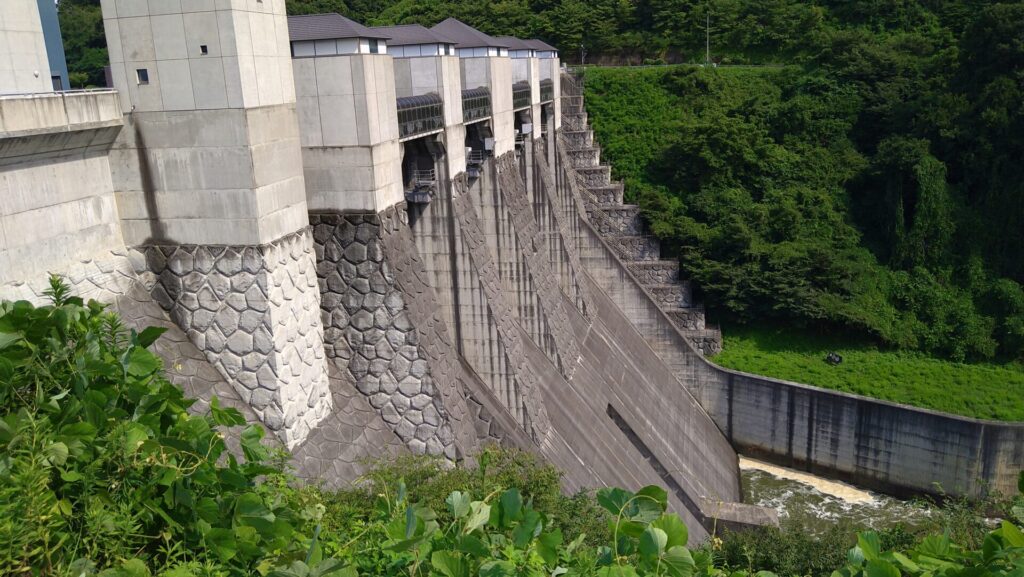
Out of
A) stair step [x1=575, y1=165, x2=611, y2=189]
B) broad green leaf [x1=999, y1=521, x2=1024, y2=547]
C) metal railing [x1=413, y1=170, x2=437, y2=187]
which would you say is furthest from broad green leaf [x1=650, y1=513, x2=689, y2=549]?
stair step [x1=575, y1=165, x2=611, y2=189]

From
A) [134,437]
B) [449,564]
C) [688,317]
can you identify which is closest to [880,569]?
[449,564]

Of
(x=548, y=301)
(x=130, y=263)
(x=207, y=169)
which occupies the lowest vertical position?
(x=548, y=301)

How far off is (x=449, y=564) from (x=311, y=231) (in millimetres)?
8671

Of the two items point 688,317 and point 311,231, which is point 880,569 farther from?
point 688,317

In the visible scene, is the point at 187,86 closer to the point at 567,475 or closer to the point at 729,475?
the point at 567,475

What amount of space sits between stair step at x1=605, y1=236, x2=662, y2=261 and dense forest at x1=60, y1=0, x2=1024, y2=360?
0.58m

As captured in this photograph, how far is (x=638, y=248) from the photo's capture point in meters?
29.6

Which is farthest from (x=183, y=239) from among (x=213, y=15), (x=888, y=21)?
(x=888, y=21)

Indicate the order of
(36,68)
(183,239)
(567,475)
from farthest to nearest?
(567,475)
(36,68)
(183,239)

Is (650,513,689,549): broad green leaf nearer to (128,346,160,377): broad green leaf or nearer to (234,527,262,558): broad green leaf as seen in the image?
(234,527,262,558): broad green leaf

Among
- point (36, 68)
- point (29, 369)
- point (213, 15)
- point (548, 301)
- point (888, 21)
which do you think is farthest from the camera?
point (888, 21)

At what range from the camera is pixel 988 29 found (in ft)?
93.4

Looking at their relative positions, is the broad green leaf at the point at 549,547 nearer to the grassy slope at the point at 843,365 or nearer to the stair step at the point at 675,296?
the grassy slope at the point at 843,365

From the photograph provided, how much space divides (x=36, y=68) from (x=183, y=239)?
3.80 m
